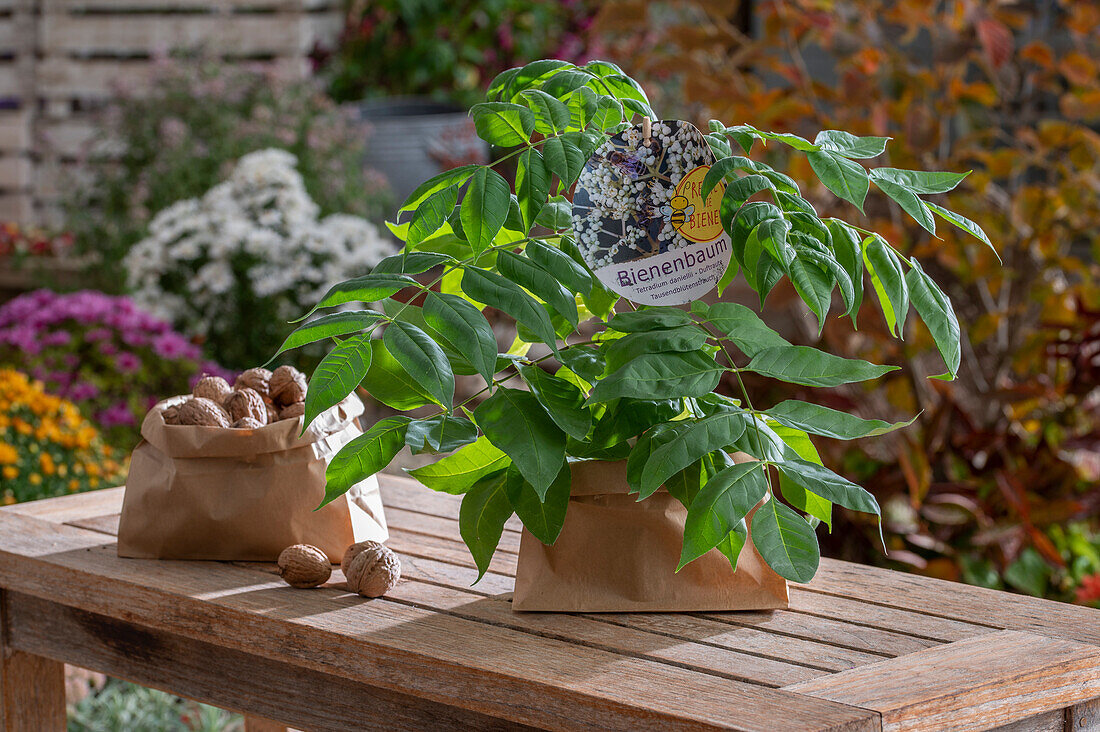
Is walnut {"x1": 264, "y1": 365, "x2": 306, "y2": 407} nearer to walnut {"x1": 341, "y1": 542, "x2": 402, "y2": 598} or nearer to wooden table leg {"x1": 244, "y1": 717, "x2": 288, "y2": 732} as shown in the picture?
walnut {"x1": 341, "y1": 542, "x2": 402, "y2": 598}

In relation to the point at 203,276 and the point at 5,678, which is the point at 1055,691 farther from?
the point at 203,276

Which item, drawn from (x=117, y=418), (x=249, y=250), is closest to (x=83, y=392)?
(x=117, y=418)

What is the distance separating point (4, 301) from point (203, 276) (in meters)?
1.51

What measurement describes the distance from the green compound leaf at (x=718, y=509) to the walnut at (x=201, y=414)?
497mm


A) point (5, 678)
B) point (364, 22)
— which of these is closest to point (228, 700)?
point (5, 678)

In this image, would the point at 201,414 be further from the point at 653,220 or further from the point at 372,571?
the point at 653,220

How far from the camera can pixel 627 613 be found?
1.00 meters

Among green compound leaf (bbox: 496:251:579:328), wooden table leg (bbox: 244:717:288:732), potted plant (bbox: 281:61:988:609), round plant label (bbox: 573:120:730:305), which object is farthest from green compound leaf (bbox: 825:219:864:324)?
wooden table leg (bbox: 244:717:288:732)

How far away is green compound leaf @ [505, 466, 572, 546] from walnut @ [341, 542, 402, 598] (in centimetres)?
14

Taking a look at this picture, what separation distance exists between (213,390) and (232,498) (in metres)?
0.13

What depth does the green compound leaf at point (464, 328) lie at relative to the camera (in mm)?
877

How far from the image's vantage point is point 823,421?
957 millimetres

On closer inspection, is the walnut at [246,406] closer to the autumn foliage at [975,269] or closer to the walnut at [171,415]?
the walnut at [171,415]

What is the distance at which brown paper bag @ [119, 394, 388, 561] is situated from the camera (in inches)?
44.0
